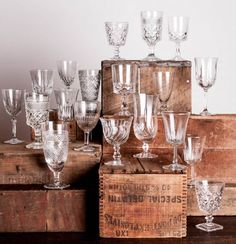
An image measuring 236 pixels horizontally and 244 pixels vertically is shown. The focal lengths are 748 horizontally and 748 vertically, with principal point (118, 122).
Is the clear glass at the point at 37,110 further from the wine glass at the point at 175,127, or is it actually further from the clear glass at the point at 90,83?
the wine glass at the point at 175,127

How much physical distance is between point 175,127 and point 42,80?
2.00ft

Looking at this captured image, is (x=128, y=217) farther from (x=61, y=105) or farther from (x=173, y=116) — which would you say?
(x=61, y=105)

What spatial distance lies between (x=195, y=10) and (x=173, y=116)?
60.6 inches

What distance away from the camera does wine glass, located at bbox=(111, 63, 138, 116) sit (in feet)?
7.50

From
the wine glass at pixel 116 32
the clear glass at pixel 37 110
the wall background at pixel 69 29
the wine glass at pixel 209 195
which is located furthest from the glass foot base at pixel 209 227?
the wall background at pixel 69 29

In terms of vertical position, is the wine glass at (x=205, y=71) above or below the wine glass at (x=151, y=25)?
below

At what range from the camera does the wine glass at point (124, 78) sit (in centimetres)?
229

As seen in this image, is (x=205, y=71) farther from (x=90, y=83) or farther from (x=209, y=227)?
(x=209, y=227)

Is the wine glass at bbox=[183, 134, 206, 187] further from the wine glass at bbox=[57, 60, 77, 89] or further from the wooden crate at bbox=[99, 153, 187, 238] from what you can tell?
the wine glass at bbox=[57, 60, 77, 89]

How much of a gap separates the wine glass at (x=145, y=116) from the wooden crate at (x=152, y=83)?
149 mm

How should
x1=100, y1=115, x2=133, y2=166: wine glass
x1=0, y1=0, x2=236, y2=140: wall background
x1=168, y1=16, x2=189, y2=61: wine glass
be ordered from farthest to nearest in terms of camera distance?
x1=0, y1=0, x2=236, y2=140: wall background → x1=168, y1=16, x2=189, y2=61: wine glass → x1=100, y1=115, x2=133, y2=166: wine glass

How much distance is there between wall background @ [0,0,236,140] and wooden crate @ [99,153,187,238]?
153cm

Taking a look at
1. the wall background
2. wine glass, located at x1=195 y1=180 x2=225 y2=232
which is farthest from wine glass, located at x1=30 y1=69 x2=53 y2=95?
the wall background

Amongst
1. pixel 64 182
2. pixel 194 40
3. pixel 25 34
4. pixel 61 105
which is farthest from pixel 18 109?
pixel 194 40
